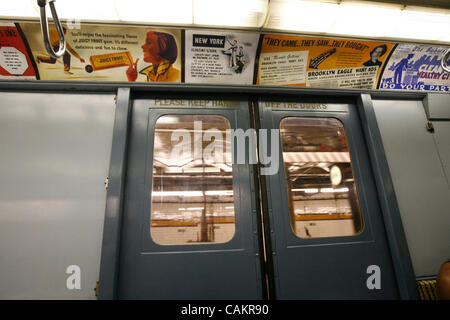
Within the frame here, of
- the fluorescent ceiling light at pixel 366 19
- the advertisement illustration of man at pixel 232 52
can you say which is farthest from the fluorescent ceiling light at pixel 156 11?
the fluorescent ceiling light at pixel 366 19

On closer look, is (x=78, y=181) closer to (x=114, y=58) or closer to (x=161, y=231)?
(x=161, y=231)

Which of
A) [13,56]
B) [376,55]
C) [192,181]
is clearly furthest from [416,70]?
[13,56]

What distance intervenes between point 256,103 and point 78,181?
5.88ft

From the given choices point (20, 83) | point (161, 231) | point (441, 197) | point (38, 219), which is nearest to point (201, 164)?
point (161, 231)

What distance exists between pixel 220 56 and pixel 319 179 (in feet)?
5.01

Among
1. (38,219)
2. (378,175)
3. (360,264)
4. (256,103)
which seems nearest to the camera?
(38,219)

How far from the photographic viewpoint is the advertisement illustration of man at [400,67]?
2215mm

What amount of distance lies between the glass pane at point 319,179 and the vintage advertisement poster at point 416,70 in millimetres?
781

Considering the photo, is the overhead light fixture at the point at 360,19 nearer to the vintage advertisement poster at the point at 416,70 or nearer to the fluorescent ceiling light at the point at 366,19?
the fluorescent ceiling light at the point at 366,19

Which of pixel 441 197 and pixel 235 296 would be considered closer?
pixel 235 296

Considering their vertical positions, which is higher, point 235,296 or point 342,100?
point 342,100

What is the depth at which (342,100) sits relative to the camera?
2.31 metres

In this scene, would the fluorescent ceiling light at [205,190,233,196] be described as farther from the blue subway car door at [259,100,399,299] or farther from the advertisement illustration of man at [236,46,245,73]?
the advertisement illustration of man at [236,46,245,73]

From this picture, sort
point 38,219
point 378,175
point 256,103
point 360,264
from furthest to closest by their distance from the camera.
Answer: point 256,103 → point 378,175 → point 360,264 → point 38,219
